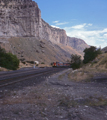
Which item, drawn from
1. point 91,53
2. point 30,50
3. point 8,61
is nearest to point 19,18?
point 30,50

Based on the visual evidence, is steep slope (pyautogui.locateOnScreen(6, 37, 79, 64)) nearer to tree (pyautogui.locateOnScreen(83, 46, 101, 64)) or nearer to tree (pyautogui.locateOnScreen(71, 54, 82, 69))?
tree (pyautogui.locateOnScreen(83, 46, 101, 64))

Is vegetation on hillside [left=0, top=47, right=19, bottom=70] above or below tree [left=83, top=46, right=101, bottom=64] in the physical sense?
below

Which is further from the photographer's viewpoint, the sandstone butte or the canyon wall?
the canyon wall

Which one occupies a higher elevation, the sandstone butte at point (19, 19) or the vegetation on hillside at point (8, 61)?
the sandstone butte at point (19, 19)

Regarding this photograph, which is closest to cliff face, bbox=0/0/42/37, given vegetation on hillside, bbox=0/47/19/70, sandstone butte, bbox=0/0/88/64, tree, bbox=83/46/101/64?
sandstone butte, bbox=0/0/88/64

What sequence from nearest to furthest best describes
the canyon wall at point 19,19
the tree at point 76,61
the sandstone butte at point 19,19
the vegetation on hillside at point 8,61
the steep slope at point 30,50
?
the tree at point 76,61 < the vegetation on hillside at point 8,61 < the steep slope at point 30,50 < the sandstone butte at point 19,19 < the canyon wall at point 19,19

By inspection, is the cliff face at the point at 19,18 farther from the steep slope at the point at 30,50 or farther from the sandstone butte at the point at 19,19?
the steep slope at the point at 30,50

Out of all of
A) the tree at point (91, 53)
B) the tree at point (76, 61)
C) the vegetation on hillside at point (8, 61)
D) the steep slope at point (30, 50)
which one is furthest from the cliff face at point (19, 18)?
the tree at point (76, 61)

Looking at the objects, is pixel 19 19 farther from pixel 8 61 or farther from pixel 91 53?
pixel 91 53

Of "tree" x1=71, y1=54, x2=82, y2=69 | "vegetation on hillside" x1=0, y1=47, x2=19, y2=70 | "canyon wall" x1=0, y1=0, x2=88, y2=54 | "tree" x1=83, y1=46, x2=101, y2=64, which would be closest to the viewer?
"tree" x1=71, y1=54, x2=82, y2=69

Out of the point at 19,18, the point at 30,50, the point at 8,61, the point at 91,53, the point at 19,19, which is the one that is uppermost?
the point at 19,18

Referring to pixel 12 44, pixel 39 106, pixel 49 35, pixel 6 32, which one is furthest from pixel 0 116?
pixel 49 35

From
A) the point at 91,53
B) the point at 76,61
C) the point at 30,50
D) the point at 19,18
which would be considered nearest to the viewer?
the point at 76,61

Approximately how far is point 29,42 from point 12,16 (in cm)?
2293
